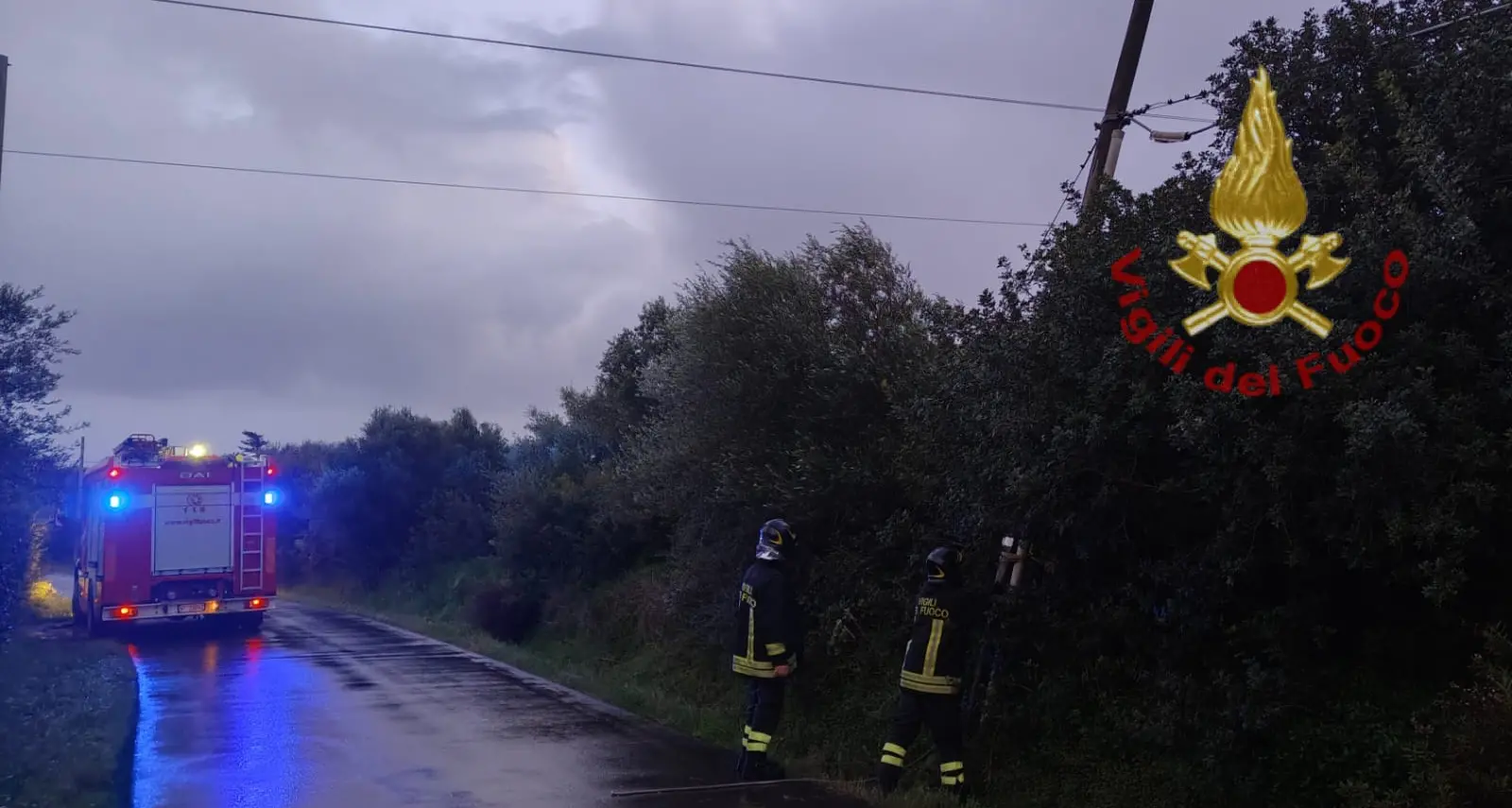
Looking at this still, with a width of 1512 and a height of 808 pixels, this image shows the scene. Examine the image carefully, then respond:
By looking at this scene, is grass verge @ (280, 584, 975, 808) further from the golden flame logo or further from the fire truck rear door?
the fire truck rear door

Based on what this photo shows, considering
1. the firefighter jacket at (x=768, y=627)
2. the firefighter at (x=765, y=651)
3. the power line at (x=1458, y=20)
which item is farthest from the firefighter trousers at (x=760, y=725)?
the power line at (x=1458, y=20)

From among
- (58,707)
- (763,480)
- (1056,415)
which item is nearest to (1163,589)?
(1056,415)

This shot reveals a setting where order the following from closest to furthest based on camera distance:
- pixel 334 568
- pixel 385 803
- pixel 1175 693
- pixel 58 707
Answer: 1. pixel 1175 693
2. pixel 385 803
3. pixel 58 707
4. pixel 334 568

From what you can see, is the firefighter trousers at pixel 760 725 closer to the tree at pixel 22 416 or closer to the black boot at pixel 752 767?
the black boot at pixel 752 767

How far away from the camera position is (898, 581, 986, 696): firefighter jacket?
7625 millimetres

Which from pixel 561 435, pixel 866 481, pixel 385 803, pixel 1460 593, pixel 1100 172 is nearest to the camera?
pixel 1460 593

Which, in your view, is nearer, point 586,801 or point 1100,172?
point 586,801

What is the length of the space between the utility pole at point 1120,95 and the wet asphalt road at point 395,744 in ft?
16.9

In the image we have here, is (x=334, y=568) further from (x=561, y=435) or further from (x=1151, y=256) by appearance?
(x=1151, y=256)

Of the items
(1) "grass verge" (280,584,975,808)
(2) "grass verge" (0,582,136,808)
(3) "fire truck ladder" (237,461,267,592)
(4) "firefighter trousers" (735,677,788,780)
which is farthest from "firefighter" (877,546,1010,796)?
(3) "fire truck ladder" (237,461,267,592)

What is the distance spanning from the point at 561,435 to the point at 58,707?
11849 mm

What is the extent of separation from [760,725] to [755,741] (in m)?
0.12

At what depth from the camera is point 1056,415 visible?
23.0 ft

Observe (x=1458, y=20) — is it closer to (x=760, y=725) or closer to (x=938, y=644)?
(x=938, y=644)
